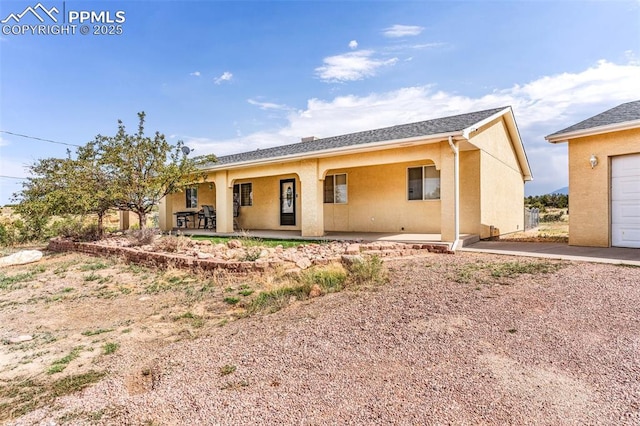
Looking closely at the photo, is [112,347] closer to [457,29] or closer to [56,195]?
[56,195]

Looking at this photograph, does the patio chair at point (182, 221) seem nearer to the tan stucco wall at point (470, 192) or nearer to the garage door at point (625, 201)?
the tan stucco wall at point (470, 192)

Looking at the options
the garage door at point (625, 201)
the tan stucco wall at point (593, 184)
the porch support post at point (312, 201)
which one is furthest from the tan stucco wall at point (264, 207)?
the garage door at point (625, 201)

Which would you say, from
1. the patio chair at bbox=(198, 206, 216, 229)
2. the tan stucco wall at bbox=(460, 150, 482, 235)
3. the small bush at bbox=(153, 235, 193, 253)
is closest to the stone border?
the small bush at bbox=(153, 235, 193, 253)

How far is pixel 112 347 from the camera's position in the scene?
3.90 meters

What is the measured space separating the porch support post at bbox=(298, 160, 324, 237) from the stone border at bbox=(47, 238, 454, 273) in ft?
9.80

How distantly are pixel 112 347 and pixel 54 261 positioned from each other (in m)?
8.36

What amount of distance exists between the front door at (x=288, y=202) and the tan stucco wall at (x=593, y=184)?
379 inches

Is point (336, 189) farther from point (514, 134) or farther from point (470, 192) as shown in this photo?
point (514, 134)

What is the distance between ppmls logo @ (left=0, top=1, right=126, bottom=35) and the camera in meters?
10.4

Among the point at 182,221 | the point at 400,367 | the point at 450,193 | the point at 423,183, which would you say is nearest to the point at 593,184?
the point at 450,193

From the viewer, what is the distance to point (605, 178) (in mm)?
8750

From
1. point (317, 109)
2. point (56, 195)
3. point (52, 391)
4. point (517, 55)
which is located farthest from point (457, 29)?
point (56, 195)

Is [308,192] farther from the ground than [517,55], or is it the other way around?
[517,55]

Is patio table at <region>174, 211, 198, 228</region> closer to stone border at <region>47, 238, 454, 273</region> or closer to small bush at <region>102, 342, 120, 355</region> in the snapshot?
stone border at <region>47, 238, 454, 273</region>
